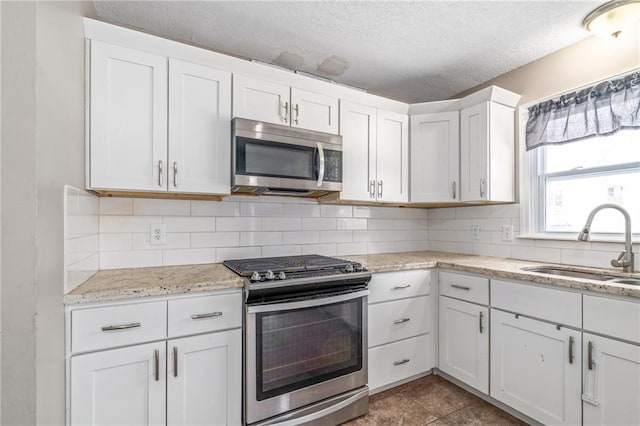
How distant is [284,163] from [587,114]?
198 cm

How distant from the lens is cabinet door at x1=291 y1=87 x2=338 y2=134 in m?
2.07

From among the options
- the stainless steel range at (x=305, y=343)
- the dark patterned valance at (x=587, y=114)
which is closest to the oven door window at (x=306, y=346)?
the stainless steel range at (x=305, y=343)

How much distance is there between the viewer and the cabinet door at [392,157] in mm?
2457

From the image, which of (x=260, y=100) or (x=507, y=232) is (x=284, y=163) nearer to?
(x=260, y=100)

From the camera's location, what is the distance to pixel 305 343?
5.73ft

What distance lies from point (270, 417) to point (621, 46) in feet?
9.76

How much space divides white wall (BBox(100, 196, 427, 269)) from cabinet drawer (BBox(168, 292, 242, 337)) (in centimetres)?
63

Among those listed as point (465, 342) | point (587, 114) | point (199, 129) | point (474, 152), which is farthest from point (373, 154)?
point (465, 342)

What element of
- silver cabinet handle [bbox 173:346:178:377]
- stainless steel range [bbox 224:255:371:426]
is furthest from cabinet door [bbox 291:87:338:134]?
silver cabinet handle [bbox 173:346:178:377]

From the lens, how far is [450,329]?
2221 millimetres

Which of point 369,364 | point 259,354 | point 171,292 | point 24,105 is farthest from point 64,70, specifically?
point 369,364

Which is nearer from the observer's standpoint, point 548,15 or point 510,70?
point 548,15

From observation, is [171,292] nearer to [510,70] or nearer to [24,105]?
[24,105]

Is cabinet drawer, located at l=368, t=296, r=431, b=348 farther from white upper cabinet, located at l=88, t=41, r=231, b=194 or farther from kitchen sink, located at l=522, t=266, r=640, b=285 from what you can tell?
white upper cabinet, located at l=88, t=41, r=231, b=194
